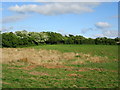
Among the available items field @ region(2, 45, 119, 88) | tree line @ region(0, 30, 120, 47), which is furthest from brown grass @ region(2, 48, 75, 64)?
tree line @ region(0, 30, 120, 47)

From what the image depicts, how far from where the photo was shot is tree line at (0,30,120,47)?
52125 millimetres

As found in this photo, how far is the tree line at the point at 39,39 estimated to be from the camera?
5212 centimetres

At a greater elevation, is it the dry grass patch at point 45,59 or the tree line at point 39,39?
the tree line at point 39,39

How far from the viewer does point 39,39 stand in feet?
197

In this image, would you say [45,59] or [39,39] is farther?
[39,39]

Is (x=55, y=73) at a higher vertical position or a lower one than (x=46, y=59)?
lower

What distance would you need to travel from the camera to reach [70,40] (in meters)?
59.4

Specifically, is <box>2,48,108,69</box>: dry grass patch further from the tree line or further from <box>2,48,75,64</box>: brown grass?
the tree line

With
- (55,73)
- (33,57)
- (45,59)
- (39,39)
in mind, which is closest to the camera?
(55,73)

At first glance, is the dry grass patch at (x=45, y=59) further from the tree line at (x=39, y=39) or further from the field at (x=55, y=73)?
the tree line at (x=39, y=39)

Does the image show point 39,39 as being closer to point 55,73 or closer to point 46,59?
point 46,59

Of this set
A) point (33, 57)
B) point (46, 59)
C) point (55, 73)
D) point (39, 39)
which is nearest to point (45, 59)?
point (46, 59)

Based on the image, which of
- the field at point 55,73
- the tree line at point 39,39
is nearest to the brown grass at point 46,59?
the field at point 55,73

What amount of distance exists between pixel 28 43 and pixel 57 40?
1054cm
